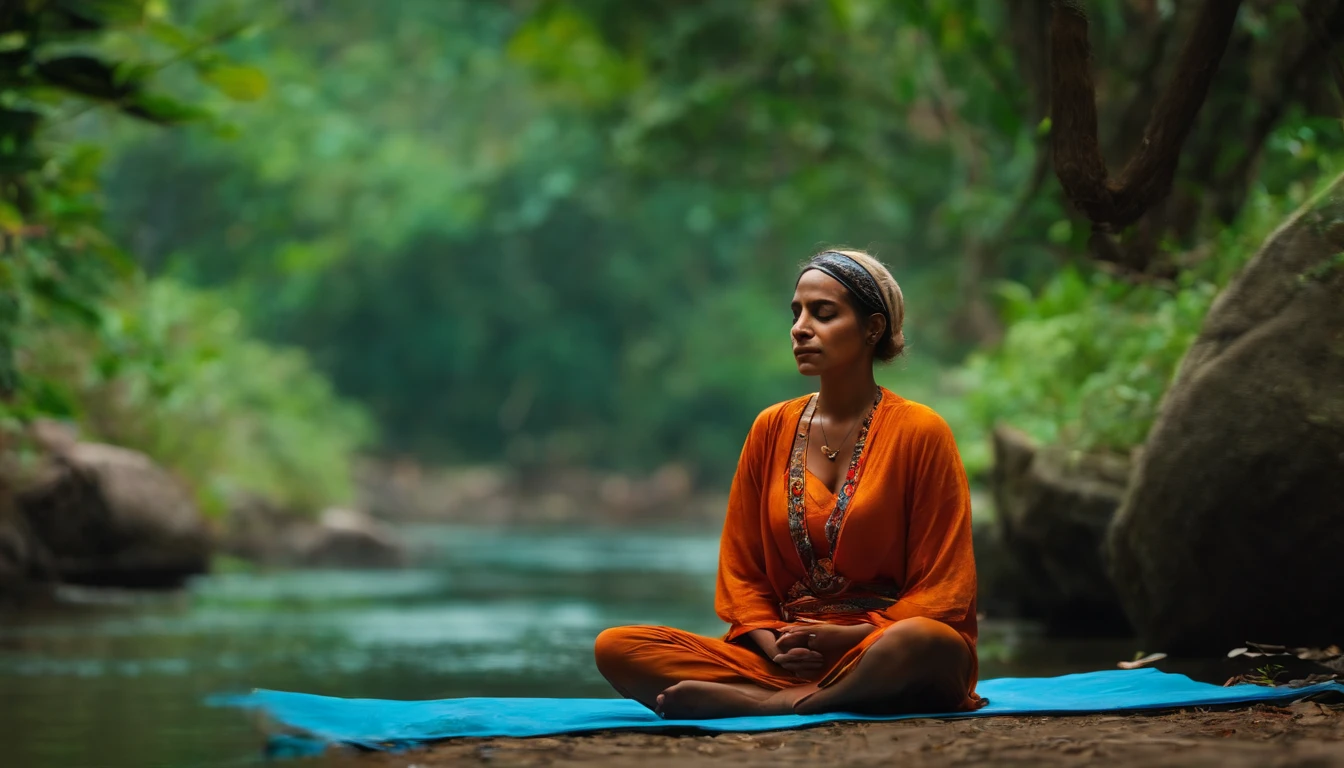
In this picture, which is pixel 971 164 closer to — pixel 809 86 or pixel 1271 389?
pixel 809 86

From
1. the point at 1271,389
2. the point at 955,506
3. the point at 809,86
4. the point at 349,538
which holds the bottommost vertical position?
the point at 955,506

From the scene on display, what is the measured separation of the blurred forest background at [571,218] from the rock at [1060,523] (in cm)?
33

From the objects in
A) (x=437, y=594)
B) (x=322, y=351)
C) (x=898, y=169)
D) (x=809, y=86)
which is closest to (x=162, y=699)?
(x=437, y=594)

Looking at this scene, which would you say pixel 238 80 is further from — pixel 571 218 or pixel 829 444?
pixel 571 218

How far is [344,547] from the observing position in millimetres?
18891

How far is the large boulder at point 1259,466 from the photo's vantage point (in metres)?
5.62

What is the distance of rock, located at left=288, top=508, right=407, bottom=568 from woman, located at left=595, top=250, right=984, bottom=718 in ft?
47.2

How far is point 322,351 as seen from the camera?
39000 mm

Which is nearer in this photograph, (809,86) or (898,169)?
(809,86)

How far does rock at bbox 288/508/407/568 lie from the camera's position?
737 inches

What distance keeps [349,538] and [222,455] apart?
1.94 meters

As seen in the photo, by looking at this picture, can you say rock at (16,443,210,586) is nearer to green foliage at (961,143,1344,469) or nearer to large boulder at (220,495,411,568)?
large boulder at (220,495,411,568)

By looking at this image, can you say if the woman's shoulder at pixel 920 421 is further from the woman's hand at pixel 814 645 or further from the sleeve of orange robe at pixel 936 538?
the woman's hand at pixel 814 645

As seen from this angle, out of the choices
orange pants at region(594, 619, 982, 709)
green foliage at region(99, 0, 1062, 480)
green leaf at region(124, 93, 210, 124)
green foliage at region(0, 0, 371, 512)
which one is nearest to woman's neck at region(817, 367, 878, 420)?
orange pants at region(594, 619, 982, 709)
